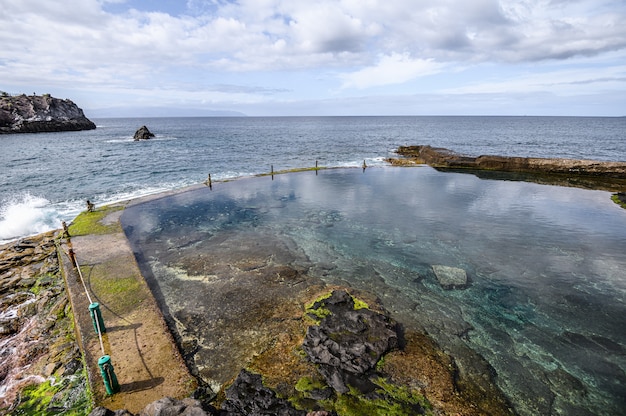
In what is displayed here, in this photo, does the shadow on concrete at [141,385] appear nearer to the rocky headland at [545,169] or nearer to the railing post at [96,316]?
the railing post at [96,316]

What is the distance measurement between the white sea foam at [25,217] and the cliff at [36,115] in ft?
350

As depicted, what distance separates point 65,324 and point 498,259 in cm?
2200

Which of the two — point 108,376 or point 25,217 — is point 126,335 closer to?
point 108,376

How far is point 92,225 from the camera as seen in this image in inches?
822

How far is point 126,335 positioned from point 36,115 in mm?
144456

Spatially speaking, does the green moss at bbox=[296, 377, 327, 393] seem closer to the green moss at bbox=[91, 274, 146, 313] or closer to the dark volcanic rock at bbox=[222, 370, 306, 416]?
the dark volcanic rock at bbox=[222, 370, 306, 416]

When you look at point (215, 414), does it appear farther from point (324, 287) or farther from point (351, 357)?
point (324, 287)

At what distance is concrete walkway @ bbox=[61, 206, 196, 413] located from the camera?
8594 millimetres

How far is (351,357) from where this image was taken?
9.83 m

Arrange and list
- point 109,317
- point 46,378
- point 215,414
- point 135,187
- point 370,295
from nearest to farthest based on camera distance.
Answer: point 215,414, point 46,378, point 109,317, point 370,295, point 135,187

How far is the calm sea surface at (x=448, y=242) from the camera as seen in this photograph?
35.1 ft

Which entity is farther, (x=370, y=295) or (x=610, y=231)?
(x=610, y=231)

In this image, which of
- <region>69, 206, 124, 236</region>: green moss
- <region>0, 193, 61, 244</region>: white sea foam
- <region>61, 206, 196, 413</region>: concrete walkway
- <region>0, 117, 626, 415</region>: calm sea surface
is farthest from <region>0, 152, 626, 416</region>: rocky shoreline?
<region>0, 193, 61, 244</region>: white sea foam

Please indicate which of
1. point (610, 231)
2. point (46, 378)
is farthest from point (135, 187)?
point (610, 231)
